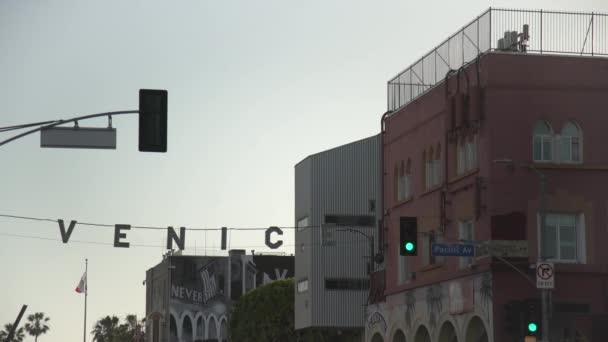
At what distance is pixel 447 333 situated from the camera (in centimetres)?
5294

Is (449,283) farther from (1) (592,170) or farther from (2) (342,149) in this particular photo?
(2) (342,149)

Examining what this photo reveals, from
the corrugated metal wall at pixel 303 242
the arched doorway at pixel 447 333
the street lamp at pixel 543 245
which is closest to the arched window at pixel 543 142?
the street lamp at pixel 543 245

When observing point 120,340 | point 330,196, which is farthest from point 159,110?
point 120,340

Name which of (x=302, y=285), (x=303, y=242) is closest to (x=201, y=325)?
(x=302, y=285)

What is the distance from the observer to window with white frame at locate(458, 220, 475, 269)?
5016cm

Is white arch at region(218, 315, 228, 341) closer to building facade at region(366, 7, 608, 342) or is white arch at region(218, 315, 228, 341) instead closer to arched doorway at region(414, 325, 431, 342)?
arched doorway at region(414, 325, 431, 342)

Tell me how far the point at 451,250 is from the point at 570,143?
23.7 feet

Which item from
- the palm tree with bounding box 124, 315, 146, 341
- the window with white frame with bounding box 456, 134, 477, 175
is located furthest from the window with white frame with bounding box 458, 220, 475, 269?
the palm tree with bounding box 124, 315, 146, 341

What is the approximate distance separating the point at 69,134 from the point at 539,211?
2207 cm

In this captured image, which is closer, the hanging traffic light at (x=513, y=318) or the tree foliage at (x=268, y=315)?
the hanging traffic light at (x=513, y=318)

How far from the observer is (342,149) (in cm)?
8188

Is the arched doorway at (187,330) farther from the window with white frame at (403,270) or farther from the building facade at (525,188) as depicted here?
the building facade at (525,188)

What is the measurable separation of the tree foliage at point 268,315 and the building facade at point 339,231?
14.0 metres

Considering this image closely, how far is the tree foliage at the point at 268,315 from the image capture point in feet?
317
